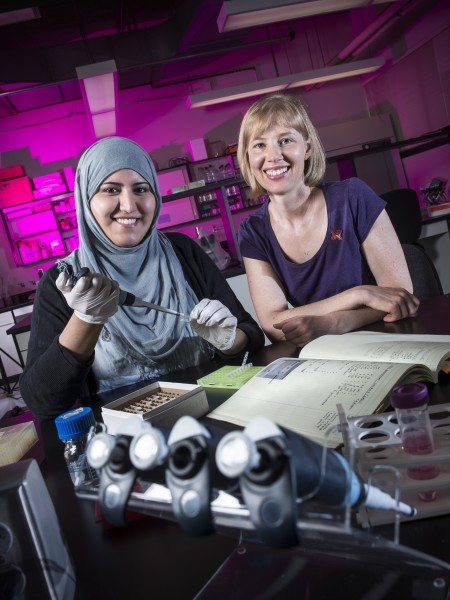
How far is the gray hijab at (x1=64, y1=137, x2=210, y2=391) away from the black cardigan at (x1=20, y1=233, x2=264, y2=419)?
0.26 ft

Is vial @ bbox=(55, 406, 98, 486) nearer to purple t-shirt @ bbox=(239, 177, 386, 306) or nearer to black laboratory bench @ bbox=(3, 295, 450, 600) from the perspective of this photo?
black laboratory bench @ bbox=(3, 295, 450, 600)

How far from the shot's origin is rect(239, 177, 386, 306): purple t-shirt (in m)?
1.76

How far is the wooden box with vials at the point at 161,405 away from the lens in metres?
0.83

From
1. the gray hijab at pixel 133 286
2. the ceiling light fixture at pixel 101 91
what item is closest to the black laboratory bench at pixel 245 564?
the gray hijab at pixel 133 286

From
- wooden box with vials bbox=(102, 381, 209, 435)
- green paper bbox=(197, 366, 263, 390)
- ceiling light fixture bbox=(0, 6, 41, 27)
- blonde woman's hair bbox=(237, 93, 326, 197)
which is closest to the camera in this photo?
wooden box with vials bbox=(102, 381, 209, 435)

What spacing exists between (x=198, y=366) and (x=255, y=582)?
942mm

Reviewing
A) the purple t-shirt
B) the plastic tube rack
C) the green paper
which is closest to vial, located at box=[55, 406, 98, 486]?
the green paper

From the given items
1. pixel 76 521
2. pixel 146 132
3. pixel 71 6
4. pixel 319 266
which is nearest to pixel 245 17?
pixel 319 266

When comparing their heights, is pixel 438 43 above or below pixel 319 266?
above

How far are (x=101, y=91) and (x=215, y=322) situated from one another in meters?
4.17

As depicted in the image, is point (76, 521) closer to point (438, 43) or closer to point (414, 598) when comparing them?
point (414, 598)

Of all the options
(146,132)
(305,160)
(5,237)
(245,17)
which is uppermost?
(146,132)

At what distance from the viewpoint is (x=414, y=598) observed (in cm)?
41

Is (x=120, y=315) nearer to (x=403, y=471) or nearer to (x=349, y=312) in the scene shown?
(x=349, y=312)
